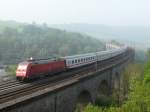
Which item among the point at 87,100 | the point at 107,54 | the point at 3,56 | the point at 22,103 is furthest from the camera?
the point at 3,56

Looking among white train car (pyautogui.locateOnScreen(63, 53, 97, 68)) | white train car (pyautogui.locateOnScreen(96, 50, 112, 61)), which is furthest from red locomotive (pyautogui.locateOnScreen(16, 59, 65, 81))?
white train car (pyautogui.locateOnScreen(96, 50, 112, 61))

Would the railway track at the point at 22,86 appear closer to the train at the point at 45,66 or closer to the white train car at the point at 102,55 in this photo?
the train at the point at 45,66

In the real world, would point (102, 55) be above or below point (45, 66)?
below

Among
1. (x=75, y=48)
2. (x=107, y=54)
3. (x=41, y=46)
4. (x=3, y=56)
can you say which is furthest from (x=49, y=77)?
(x=75, y=48)

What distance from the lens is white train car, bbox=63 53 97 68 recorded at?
4462 cm

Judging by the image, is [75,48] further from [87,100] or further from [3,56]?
[87,100]

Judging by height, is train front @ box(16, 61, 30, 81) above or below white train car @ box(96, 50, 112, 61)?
above

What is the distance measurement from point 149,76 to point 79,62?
16890 millimetres

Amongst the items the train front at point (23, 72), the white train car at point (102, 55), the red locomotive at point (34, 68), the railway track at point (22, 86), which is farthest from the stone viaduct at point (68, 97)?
the white train car at point (102, 55)

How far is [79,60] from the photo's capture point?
49.5 meters

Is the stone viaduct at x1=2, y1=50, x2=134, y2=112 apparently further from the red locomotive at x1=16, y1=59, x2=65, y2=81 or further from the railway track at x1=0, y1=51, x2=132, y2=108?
the red locomotive at x1=16, y1=59, x2=65, y2=81

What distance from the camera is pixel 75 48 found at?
182875 mm

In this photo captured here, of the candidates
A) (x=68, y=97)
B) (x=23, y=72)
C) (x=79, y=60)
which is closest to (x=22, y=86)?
(x=23, y=72)

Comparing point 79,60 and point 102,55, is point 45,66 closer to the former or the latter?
point 79,60
